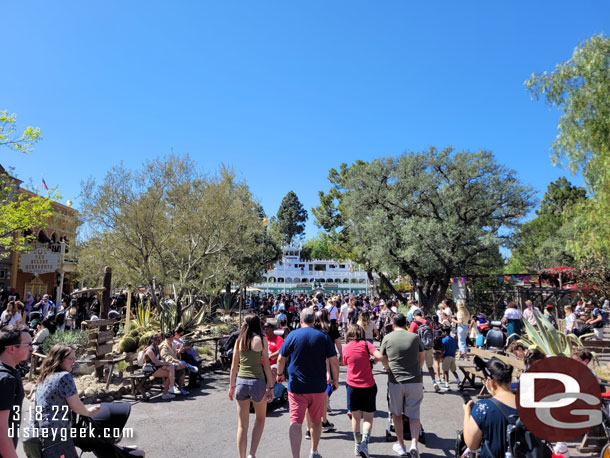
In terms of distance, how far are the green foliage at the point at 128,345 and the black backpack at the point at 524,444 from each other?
10873mm

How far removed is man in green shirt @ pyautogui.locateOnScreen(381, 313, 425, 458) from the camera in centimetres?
438

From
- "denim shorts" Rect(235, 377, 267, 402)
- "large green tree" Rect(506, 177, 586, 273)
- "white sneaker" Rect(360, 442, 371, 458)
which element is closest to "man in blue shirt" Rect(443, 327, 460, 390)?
"white sneaker" Rect(360, 442, 371, 458)

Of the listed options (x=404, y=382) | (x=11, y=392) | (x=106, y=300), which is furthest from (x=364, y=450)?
(x=106, y=300)

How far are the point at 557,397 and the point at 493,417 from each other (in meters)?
0.42

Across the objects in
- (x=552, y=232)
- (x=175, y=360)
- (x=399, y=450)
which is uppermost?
(x=552, y=232)

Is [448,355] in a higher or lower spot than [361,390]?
lower

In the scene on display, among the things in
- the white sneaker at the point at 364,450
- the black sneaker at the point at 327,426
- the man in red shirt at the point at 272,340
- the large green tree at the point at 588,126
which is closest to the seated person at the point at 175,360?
the man in red shirt at the point at 272,340

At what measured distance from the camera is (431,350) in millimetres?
7707

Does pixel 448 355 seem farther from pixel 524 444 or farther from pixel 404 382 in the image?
pixel 524 444

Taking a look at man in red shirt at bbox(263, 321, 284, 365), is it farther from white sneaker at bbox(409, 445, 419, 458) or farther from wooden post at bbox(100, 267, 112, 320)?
wooden post at bbox(100, 267, 112, 320)

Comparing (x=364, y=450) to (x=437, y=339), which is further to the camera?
(x=437, y=339)

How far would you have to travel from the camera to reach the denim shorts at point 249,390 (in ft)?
13.3

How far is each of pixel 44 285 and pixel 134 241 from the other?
20.8 m

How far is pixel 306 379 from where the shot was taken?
3916 millimetres
